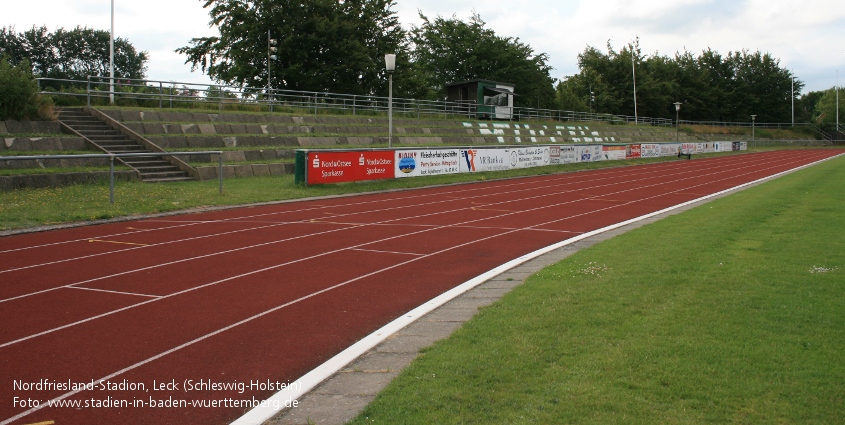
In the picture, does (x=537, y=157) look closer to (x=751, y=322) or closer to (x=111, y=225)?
(x=111, y=225)

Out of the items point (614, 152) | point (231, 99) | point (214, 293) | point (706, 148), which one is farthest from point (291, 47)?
point (214, 293)

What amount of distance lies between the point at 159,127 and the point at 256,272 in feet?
61.7

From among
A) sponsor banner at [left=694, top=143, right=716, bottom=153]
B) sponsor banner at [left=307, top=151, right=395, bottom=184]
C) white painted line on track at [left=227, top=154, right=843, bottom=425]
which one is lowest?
white painted line on track at [left=227, top=154, right=843, bottom=425]

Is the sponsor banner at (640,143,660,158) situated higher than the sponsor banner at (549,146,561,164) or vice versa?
the sponsor banner at (640,143,660,158)

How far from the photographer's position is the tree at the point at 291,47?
152 ft

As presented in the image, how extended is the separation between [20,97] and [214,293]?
18094 millimetres

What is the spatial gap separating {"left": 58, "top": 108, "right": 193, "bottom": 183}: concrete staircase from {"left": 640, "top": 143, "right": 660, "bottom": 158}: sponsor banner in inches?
1342

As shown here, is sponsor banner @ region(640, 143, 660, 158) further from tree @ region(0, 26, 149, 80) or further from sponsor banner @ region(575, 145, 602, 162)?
tree @ region(0, 26, 149, 80)

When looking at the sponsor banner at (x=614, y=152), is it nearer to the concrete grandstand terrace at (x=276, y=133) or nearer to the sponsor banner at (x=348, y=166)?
the concrete grandstand terrace at (x=276, y=133)

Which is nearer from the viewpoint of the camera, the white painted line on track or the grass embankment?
the grass embankment

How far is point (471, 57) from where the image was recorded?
70.2 metres

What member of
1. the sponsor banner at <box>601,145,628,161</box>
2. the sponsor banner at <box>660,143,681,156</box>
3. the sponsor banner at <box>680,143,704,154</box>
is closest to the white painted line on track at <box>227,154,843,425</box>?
the sponsor banner at <box>601,145,628,161</box>

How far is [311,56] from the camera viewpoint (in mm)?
48031

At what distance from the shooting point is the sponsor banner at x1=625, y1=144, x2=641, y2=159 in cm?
4550
